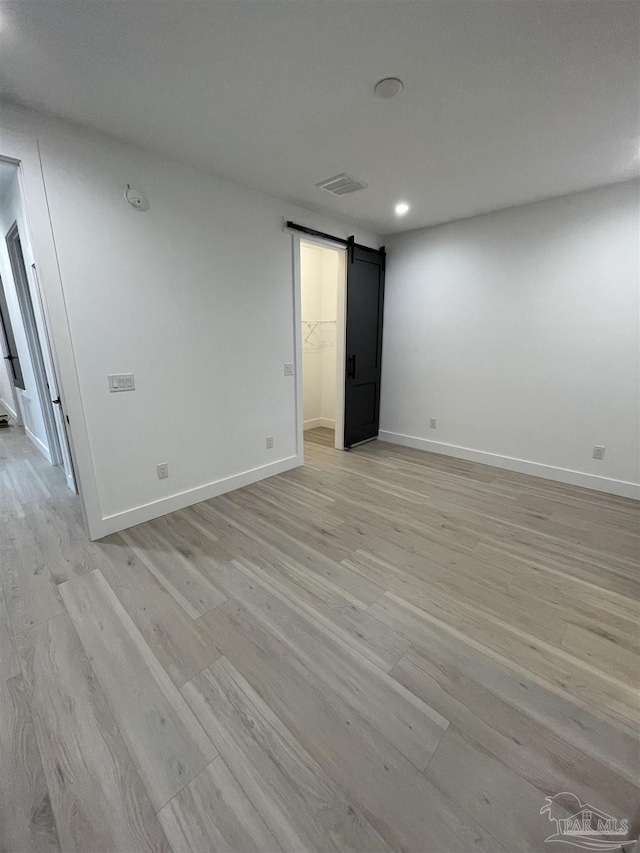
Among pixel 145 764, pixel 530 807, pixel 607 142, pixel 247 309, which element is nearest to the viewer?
pixel 530 807

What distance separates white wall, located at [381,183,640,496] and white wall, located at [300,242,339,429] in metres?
1.17

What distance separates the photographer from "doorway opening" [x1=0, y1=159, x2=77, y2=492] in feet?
9.41

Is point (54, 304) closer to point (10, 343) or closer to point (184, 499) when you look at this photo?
point (184, 499)

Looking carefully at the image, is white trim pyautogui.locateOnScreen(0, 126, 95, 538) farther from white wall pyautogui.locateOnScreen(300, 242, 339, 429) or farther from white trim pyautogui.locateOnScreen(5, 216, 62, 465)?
white wall pyautogui.locateOnScreen(300, 242, 339, 429)

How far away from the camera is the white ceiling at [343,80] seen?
1.32m

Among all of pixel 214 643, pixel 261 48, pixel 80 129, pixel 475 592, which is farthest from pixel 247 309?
pixel 475 592

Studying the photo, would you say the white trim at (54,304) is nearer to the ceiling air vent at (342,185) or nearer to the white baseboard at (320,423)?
the ceiling air vent at (342,185)

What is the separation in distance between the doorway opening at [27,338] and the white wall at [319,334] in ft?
10.8

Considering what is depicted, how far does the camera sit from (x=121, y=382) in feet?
7.83

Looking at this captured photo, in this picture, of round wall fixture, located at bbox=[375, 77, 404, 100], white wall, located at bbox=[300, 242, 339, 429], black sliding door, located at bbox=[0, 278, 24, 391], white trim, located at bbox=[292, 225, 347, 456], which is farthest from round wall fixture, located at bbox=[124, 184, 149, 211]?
black sliding door, located at bbox=[0, 278, 24, 391]

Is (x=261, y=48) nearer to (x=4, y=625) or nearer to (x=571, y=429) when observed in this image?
(x=4, y=625)

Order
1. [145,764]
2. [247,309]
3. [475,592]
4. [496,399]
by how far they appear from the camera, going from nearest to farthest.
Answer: [145,764] → [475,592] → [247,309] → [496,399]

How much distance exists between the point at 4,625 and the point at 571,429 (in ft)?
14.6

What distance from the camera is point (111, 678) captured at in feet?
4.70
